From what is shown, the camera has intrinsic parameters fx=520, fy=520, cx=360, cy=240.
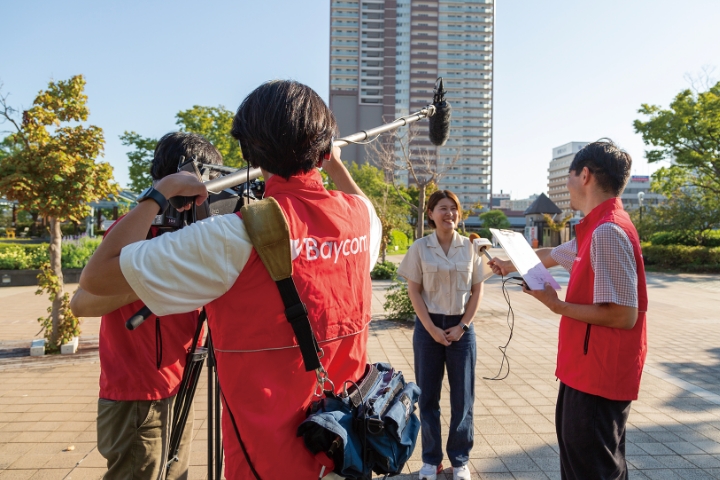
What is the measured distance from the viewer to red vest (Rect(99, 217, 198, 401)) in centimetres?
200

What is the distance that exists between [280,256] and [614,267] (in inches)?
61.3

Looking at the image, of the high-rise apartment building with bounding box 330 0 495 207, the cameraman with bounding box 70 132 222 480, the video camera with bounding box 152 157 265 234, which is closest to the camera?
the video camera with bounding box 152 157 265 234

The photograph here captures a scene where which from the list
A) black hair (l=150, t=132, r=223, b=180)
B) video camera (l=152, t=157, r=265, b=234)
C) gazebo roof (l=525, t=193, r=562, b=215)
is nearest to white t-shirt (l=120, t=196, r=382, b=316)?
video camera (l=152, t=157, r=265, b=234)

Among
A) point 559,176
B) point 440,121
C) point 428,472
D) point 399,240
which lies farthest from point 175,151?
point 559,176

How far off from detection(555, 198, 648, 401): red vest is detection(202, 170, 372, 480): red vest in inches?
52.3

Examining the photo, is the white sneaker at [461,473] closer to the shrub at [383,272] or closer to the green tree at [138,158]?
the shrub at [383,272]

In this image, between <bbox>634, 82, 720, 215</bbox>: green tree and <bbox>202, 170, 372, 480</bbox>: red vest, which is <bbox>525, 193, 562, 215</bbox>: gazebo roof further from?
<bbox>202, 170, 372, 480</bbox>: red vest

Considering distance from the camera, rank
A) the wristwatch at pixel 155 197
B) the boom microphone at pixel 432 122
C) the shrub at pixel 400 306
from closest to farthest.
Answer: the wristwatch at pixel 155 197 < the boom microphone at pixel 432 122 < the shrub at pixel 400 306

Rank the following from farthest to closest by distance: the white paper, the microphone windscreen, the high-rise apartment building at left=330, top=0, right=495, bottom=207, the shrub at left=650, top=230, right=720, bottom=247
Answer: the high-rise apartment building at left=330, top=0, right=495, bottom=207 < the shrub at left=650, top=230, right=720, bottom=247 < the microphone windscreen < the white paper

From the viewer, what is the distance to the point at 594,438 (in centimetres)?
221

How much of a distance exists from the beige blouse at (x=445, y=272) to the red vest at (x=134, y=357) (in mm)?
2030

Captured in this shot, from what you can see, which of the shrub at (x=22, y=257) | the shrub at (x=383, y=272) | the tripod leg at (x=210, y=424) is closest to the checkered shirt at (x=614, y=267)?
the tripod leg at (x=210, y=424)

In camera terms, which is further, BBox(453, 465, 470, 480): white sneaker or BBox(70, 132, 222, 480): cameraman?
BBox(453, 465, 470, 480): white sneaker

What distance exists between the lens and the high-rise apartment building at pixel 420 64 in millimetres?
108000
